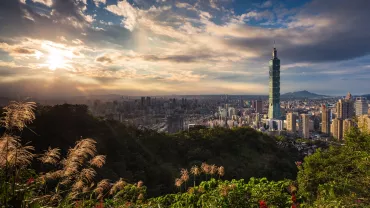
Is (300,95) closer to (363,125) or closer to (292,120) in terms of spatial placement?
(292,120)

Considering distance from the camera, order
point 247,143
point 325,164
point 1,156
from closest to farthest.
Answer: point 1,156 → point 325,164 → point 247,143

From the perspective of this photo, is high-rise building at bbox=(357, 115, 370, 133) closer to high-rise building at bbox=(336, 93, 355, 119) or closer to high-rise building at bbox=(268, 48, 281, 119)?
high-rise building at bbox=(336, 93, 355, 119)

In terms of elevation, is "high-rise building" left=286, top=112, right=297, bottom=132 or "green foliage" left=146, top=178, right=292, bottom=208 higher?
"green foliage" left=146, top=178, right=292, bottom=208

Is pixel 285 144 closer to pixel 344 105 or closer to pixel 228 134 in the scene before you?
pixel 228 134

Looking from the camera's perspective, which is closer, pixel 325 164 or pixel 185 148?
pixel 325 164

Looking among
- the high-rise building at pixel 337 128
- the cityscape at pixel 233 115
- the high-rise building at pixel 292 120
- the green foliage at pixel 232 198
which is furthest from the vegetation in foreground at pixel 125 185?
the high-rise building at pixel 292 120

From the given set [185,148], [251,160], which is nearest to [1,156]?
[185,148]

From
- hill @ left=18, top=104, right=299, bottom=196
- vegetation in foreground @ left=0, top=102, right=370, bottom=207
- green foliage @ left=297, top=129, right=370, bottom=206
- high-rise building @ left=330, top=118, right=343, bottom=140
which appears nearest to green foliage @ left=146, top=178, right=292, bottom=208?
vegetation in foreground @ left=0, top=102, right=370, bottom=207

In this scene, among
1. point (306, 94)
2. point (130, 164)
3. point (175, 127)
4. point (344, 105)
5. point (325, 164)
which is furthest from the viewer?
point (306, 94)
